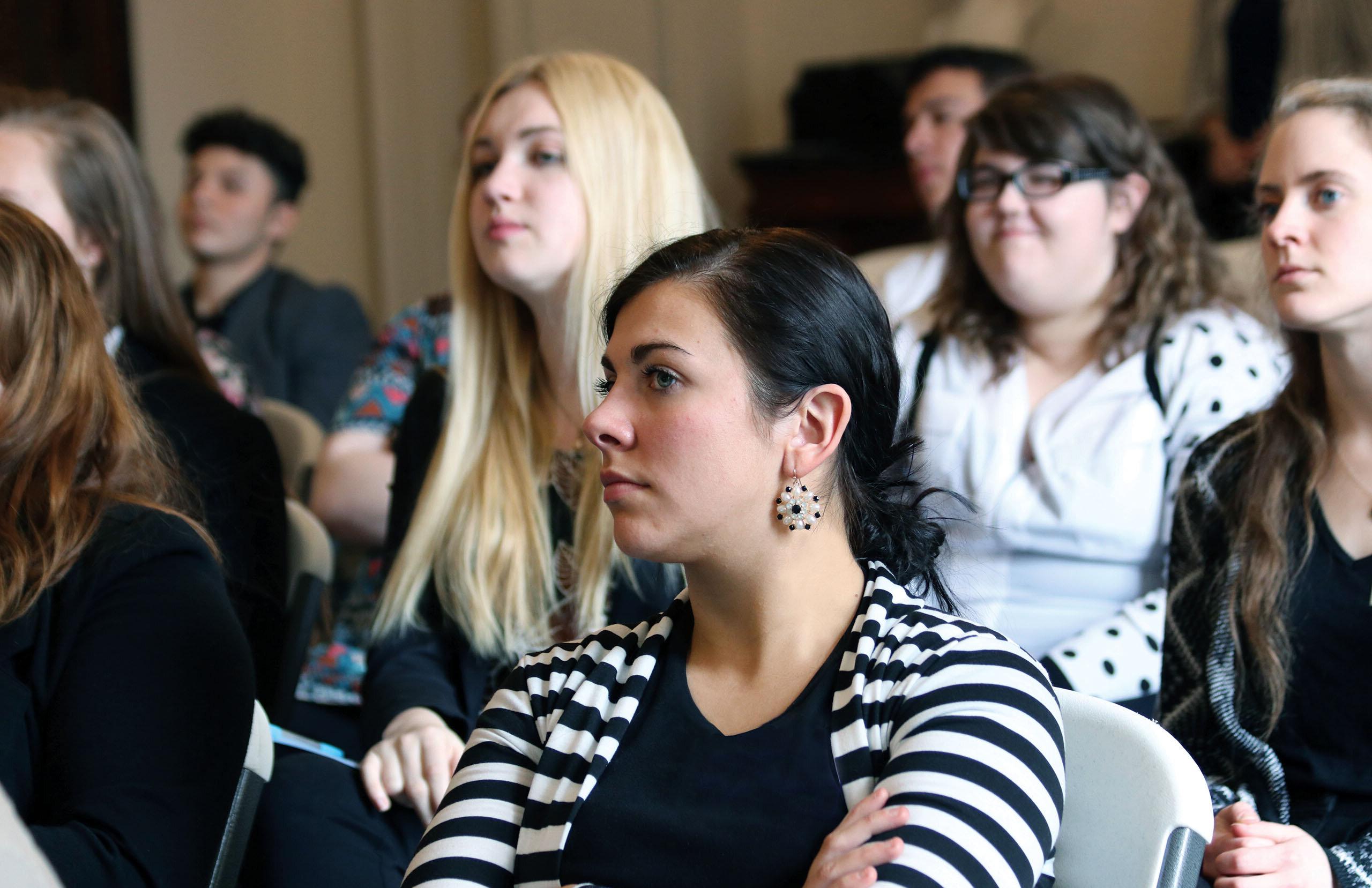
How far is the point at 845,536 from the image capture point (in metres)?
1.20

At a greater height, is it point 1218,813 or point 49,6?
point 49,6

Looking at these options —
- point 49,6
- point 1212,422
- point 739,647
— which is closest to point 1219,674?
point 1212,422

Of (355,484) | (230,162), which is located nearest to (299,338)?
(230,162)

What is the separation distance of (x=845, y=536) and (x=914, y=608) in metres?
0.11

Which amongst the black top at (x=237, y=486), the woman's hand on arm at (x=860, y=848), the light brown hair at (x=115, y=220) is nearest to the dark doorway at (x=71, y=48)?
the light brown hair at (x=115, y=220)

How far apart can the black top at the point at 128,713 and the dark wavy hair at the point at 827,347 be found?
48 cm

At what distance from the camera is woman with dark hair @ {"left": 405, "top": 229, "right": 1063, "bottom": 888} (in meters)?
1.00

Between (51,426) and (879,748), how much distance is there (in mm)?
857

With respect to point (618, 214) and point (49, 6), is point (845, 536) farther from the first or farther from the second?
point (49, 6)

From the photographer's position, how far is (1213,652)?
5.04 ft

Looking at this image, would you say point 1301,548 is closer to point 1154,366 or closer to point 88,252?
point 1154,366

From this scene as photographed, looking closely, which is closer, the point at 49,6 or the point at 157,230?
the point at 157,230

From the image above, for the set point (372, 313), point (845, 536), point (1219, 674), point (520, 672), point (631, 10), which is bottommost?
point (372, 313)

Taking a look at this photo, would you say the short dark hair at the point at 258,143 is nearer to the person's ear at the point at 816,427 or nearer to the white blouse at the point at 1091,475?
the white blouse at the point at 1091,475
